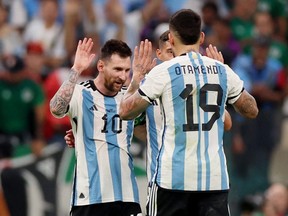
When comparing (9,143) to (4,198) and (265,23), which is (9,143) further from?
(265,23)

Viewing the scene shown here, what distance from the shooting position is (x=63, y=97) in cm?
1013

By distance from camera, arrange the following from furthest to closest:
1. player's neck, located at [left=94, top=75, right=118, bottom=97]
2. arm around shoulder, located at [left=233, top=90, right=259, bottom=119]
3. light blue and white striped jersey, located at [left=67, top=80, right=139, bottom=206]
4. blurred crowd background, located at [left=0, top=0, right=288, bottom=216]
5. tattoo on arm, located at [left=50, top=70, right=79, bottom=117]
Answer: blurred crowd background, located at [left=0, top=0, right=288, bottom=216] → player's neck, located at [left=94, top=75, right=118, bottom=97] → light blue and white striped jersey, located at [left=67, top=80, right=139, bottom=206] → tattoo on arm, located at [left=50, top=70, right=79, bottom=117] → arm around shoulder, located at [left=233, top=90, right=259, bottom=119]

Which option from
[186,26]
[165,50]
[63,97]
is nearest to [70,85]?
[63,97]

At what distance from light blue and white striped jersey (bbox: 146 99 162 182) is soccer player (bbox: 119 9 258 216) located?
909 mm

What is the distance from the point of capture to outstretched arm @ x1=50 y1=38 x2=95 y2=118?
399 inches

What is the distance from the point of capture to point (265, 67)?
1720 centimetres

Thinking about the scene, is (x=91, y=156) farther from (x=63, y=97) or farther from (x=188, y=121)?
(x=188, y=121)

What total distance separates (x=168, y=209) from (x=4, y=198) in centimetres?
603

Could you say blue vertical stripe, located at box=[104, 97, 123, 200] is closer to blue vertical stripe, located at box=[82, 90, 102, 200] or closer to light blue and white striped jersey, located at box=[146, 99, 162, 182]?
blue vertical stripe, located at box=[82, 90, 102, 200]

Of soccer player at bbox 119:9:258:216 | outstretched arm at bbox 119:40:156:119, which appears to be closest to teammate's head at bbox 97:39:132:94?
outstretched arm at bbox 119:40:156:119

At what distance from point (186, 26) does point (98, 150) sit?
176cm

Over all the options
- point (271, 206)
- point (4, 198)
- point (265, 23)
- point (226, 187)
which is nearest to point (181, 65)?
point (226, 187)

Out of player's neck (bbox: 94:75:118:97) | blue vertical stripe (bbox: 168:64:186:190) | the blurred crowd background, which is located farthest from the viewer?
the blurred crowd background

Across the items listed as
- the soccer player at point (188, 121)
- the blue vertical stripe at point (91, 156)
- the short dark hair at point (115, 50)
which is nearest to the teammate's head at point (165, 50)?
the short dark hair at point (115, 50)
